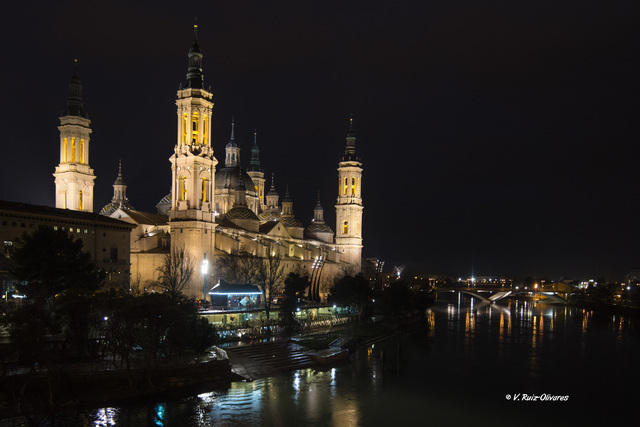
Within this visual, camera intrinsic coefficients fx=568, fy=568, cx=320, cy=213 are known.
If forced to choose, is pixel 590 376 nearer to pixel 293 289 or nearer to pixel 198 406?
pixel 293 289

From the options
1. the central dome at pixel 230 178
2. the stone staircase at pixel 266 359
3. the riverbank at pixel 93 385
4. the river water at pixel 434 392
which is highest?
the central dome at pixel 230 178

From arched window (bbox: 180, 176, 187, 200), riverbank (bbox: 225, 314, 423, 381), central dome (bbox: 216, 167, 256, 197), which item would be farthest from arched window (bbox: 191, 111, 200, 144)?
riverbank (bbox: 225, 314, 423, 381)

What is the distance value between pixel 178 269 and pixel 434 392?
90.1 feet

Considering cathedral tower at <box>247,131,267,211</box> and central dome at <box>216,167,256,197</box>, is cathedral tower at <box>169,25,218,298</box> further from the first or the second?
cathedral tower at <box>247,131,267,211</box>

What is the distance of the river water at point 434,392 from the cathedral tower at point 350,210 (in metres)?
37.5

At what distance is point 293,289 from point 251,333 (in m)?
9.06

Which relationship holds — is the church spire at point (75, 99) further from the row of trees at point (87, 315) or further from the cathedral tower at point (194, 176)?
the row of trees at point (87, 315)

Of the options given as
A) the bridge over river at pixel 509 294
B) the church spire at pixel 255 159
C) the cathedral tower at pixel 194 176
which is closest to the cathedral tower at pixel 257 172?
the church spire at pixel 255 159

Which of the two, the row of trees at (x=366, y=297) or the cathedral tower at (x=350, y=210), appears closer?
the row of trees at (x=366, y=297)

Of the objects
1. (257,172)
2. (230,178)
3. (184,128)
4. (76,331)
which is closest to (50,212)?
(76,331)

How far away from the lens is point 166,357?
1108 inches

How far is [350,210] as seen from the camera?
86.6 metres

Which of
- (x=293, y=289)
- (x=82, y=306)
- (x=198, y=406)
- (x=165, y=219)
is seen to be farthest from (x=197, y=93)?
(x=198, y=406)

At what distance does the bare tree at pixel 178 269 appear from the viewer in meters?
44.8
